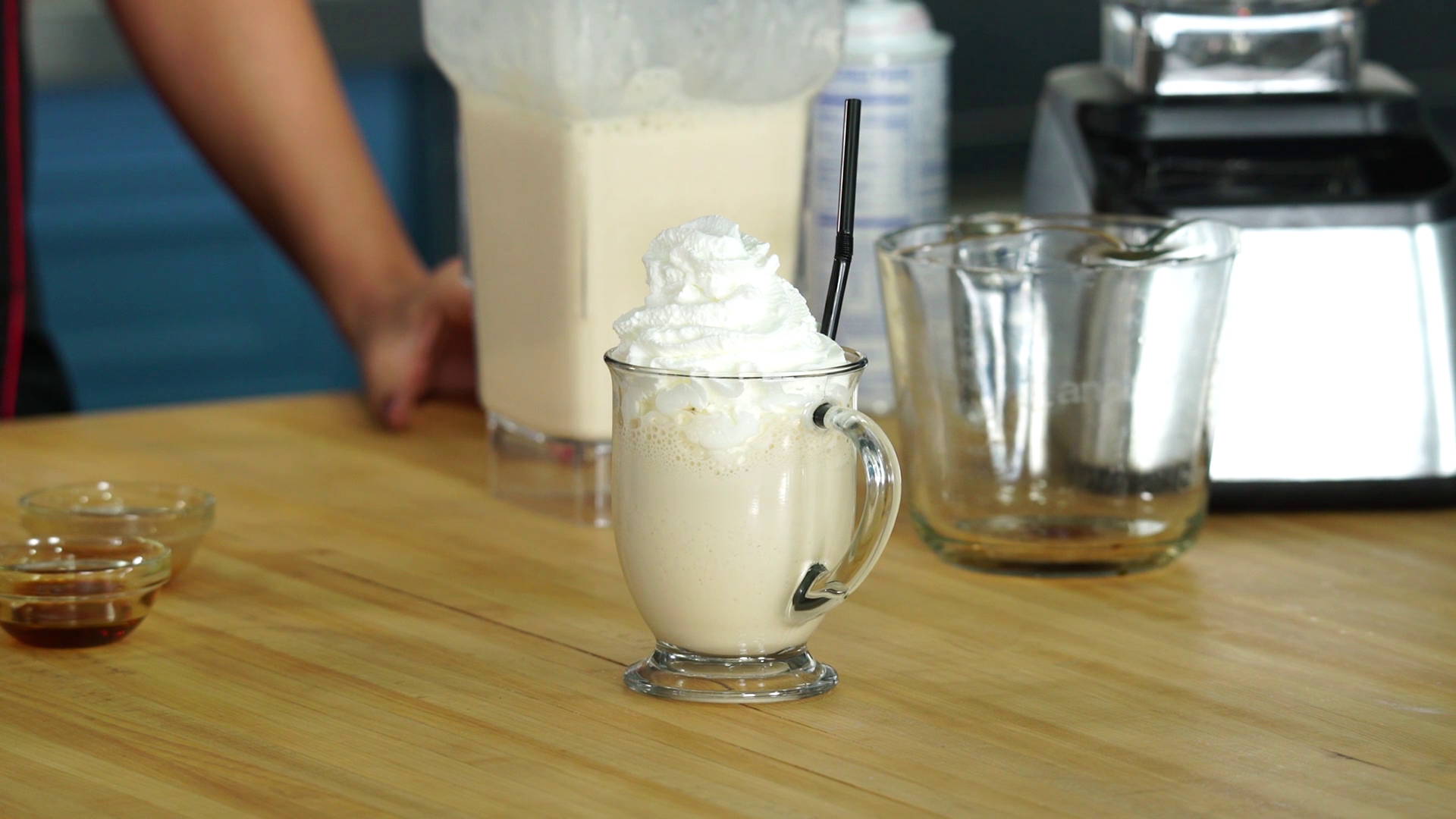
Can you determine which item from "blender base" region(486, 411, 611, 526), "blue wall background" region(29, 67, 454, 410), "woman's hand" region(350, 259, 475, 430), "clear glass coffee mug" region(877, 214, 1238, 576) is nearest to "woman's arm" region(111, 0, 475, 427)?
→ "woman's hand" region(350, 259, 475, 430)

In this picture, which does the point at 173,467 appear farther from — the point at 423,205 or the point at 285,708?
the point at 423,205

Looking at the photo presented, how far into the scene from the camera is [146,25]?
1.43 m

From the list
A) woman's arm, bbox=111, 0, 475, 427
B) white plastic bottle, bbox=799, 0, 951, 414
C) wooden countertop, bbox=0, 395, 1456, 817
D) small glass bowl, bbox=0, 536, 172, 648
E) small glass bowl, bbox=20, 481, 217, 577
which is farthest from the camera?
woman's arm, bbox=111, 0, 475, 427

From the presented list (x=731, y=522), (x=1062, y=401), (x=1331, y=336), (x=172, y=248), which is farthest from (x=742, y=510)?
(x=172, y=248)

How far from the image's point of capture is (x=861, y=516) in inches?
27.0

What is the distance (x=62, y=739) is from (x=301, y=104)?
0.82 m

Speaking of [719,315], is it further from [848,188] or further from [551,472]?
[551,472]

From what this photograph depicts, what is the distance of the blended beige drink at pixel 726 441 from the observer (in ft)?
2.19

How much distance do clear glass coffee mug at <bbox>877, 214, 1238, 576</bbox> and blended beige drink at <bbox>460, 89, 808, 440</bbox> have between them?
A: 121 mm

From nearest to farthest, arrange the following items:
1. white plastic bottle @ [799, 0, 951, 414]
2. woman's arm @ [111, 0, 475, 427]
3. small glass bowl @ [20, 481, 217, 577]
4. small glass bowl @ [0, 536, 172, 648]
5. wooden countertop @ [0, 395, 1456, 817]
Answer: wooden countertop @ [0, 395, 1456, 817]
small glass bowl @ [0, 536, 172, 648]
small glass bowl @ [20, 481, 217, 577]
white plastic bottle @ [799, 0, 951, 414]
woman's arm @ [111, 0, 475, 427]

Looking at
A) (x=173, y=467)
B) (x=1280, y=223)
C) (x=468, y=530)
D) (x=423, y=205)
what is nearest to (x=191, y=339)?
(x=423, y=205)

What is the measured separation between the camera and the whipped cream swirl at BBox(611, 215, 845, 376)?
67 cm

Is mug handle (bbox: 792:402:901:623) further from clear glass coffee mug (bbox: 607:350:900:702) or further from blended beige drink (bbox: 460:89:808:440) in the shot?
blended beige drink (bbox: 460:89:808:440)

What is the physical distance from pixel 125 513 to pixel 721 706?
36 cm
